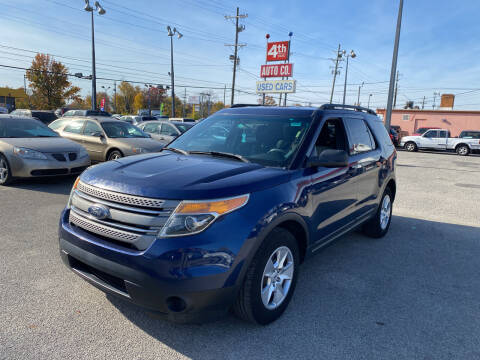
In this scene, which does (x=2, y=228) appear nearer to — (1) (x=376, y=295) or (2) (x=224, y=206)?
(2) (x=224, y=206)

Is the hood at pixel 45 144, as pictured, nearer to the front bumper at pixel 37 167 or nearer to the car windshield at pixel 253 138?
the front bumper at pixel 37 167

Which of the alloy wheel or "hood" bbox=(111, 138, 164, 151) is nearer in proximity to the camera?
the alloy wheel

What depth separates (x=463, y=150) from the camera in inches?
944

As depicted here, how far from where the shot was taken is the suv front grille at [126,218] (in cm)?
234

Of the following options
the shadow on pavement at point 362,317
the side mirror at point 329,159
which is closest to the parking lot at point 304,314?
the shadow on pavement at point 362,317

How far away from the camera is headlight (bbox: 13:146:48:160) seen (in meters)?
7.37

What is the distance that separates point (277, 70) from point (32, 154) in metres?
20.4

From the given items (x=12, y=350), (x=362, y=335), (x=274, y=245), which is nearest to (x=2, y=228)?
(x=12, y=350)

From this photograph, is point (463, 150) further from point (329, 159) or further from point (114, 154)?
point (329, 159)

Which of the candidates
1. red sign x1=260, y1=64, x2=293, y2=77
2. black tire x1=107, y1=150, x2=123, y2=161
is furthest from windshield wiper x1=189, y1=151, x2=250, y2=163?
red sign x1=260, y1=64, x2=293, y2=77

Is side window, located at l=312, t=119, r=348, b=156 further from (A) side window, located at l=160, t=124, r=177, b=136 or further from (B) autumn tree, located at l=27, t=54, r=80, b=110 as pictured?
(B) autumn tree, located at l=27, t=54, r=80, b=110

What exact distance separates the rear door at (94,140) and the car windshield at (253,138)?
6.63 metres

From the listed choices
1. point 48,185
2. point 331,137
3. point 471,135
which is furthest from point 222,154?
point 471,135

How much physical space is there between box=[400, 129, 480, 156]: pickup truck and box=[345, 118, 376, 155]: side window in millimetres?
23577
